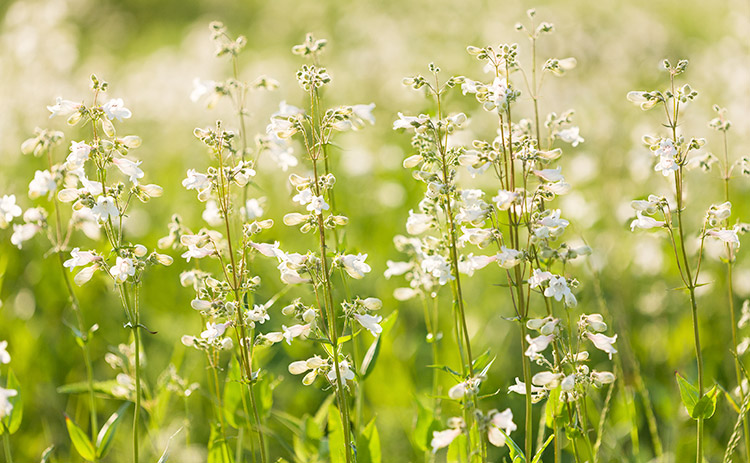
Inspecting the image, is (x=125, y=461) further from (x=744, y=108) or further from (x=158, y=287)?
(x=744, y=108)

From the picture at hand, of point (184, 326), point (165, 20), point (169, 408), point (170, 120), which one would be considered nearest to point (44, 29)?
point (170, 120)

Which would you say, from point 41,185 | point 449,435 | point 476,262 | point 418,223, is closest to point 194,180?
point 41,185

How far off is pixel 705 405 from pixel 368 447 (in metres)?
1.37

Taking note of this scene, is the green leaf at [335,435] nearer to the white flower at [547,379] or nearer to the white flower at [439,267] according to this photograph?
the white flower at [439,267]

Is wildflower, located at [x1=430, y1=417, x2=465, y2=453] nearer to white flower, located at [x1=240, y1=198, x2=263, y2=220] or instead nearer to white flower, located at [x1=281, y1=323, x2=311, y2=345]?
white flower, located at [x1=281, y1=323, x2=311, y2=345]

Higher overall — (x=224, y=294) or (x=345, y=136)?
(x=345, y=136)

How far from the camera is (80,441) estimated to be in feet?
10.0

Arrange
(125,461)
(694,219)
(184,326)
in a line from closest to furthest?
(125,461) < (184,326) < (694,219)

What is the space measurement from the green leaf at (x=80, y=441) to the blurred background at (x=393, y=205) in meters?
0.85

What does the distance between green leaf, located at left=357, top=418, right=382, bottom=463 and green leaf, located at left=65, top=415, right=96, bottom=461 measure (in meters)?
1.16

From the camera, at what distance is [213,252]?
2.64m

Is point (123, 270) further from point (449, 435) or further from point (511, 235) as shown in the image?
point (511, 235)

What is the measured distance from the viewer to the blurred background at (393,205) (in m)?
4.50

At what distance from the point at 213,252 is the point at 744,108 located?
5.41 meters
